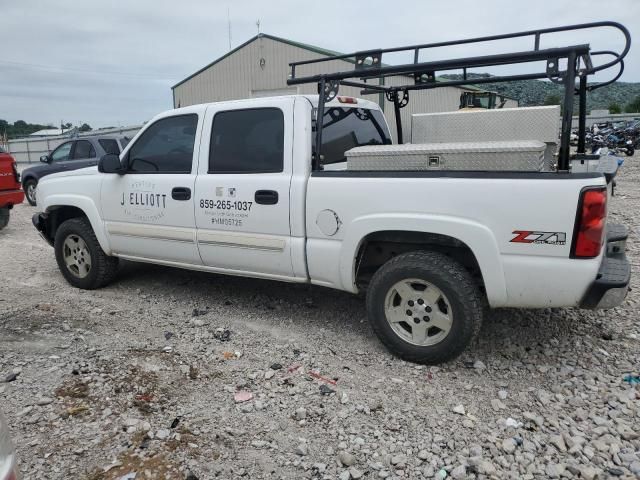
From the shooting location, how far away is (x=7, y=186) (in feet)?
27.7

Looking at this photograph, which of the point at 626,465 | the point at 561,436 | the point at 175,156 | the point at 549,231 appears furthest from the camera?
the point at 175,156

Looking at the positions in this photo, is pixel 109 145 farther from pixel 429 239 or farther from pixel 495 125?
pixel 429 239

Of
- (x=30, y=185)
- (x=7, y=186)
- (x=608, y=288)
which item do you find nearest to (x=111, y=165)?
(x=608, y=288)

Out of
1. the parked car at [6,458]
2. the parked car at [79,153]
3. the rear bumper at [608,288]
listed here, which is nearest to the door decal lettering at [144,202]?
the parked car at [6,458]

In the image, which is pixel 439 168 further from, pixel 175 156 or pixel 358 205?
pixel 175 156

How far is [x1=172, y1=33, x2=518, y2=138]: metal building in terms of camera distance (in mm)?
19469

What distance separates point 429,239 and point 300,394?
134cm

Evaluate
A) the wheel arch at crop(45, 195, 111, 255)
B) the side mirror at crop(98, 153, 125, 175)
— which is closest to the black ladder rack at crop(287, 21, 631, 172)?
the side mirror at crop(98, 153, 125, 175)

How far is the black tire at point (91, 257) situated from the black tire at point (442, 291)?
2994mm

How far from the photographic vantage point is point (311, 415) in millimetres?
2992

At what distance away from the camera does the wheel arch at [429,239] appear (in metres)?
3.12

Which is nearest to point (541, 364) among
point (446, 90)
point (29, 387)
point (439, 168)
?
point (439, 168)

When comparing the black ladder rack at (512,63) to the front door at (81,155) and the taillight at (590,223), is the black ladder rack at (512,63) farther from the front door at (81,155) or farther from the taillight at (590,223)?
the front door at (81,155)

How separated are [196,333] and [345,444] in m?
1.87
